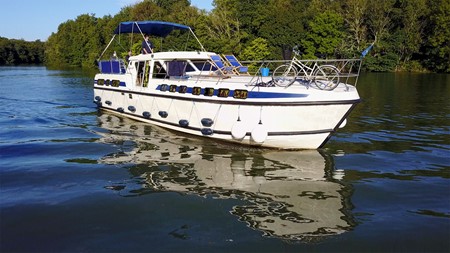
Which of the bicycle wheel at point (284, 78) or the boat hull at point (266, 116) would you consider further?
the bicycle wheel at point (284, 78)

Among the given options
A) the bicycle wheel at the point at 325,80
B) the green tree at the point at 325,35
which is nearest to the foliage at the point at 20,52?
the green tree at the point at 325,35

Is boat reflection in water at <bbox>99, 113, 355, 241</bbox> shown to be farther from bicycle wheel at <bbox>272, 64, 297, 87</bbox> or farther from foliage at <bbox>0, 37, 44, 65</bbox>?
foliage at <bbox>0, 37, 44, 65</bbox>

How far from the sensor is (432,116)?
2025 cm

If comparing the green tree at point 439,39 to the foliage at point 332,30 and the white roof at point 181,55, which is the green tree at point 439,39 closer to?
the foliage at point 332,30

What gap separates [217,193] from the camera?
9.59m

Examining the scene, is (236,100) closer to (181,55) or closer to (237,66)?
(237,66)

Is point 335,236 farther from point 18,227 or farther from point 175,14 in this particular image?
point 175,14

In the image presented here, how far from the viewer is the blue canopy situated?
19.7 m

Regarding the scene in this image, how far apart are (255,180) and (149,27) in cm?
1257

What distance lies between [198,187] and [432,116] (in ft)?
49.5

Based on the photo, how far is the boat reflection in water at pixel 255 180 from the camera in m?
8.09

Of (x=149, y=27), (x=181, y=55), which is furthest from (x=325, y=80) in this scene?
(x=149, y=27)

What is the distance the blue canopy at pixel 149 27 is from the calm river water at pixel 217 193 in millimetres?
5801

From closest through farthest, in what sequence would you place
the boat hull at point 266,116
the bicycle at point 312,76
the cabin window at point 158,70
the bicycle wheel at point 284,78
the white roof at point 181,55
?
1. the boat hull at point 266,116
2. the bicycle at point 312,76
3. the bicycle wheel at point 284,78
4. the white roof at point 181,55
5. the cabin window at point 158,70
